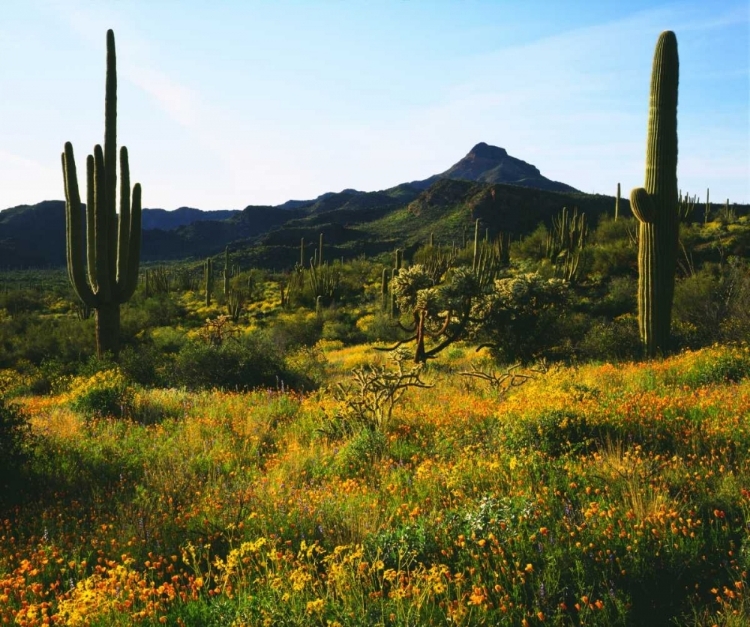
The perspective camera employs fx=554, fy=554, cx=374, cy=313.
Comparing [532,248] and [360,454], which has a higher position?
[532,248]

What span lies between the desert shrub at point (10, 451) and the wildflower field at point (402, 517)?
0.19 m

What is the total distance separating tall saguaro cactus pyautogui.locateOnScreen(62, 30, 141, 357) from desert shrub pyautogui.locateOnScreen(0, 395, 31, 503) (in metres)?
9.29

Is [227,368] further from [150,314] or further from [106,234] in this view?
[150,314]

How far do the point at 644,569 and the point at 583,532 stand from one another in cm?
45

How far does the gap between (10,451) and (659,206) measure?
13.9 metres

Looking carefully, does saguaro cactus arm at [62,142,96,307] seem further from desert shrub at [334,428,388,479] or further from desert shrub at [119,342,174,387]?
desert shrub at [334,428,388,479]

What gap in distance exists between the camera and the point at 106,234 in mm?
15969

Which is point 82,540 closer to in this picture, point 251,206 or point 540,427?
point 540,427

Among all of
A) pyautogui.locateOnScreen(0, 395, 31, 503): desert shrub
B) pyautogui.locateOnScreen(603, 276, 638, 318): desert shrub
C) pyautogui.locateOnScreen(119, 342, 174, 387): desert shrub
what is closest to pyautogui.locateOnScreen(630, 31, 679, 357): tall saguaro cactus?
pyautogui.locateOnScreen(603, 276, 638, 318): desert shrub

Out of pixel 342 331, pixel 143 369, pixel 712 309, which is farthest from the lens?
pixel 342 331

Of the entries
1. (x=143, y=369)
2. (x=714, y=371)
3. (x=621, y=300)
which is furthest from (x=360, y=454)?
(x=621, y=300)

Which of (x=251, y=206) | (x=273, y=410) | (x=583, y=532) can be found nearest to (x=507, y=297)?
(x=273, y=410)

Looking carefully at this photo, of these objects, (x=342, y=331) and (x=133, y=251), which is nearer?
(x=133, y=251)

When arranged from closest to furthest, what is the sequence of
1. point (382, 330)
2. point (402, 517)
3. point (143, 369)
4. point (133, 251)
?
point (402, 517) < point (143, 369) < point (133, 251) < point (382, 330)
